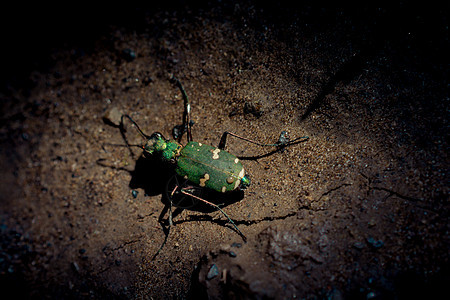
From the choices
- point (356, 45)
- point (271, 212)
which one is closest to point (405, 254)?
point (271, 212)

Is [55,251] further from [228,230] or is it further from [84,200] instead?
[228,230]

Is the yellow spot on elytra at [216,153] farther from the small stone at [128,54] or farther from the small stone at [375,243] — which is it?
the small stone at [375,243]

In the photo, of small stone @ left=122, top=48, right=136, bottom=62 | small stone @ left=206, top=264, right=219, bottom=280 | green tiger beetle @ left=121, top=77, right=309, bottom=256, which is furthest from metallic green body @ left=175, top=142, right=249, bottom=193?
small stone @ left=122, top=48, right=136, bottom=62

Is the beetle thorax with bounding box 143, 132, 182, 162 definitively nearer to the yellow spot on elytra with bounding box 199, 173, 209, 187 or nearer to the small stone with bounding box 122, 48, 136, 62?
the yellow spot on elytra with bounding box 199, 173, 209, 187

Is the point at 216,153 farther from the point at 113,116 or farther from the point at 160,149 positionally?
the point at 113,116

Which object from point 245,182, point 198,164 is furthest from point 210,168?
point 245,182

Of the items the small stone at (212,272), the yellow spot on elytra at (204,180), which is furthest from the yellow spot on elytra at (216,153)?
the small stone at (212,272)

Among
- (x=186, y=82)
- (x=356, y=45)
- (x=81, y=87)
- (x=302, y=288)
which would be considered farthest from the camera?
(x=186, y=82)
